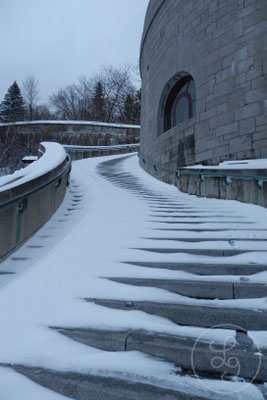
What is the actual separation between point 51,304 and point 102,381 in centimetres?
80

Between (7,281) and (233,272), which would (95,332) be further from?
(233,272)

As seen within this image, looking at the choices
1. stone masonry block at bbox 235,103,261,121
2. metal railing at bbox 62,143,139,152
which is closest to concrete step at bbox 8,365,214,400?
stone masonry block at bbox 235,103,261,121

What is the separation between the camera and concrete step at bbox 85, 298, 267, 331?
184cm

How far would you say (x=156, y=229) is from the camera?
12.4ft

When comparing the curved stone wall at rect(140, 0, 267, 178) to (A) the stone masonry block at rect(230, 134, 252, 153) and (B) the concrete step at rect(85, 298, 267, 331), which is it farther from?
(B) the concrete step at rect(85, 298, 267, 331)

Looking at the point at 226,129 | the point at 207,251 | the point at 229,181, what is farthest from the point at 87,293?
the point at 226,129

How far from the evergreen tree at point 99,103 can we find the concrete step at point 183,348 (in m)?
37.4

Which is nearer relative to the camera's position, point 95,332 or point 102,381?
point 102,381

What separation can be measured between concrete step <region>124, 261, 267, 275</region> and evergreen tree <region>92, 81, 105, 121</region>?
120 feet

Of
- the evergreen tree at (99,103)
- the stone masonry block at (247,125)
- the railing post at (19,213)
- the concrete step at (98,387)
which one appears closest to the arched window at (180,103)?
the stone masonry block at (247,125)

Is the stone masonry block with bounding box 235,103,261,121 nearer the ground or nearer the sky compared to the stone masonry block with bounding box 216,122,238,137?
nearer the sky

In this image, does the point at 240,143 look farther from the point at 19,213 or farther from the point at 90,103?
the point at 90,103

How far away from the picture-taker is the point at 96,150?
63.0 ft

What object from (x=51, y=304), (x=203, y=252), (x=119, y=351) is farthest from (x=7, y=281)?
(x=203, y=252)
